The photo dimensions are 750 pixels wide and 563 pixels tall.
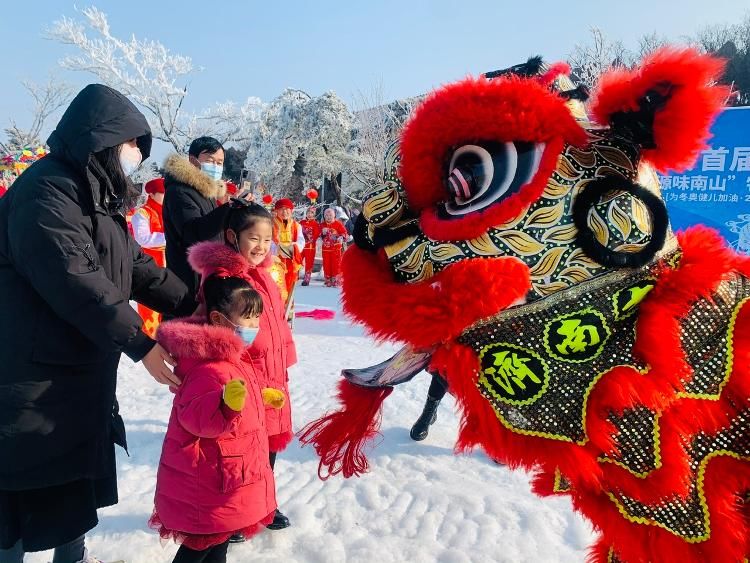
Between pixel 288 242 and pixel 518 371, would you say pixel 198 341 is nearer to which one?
pixel 518 371

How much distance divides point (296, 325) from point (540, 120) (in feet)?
19.9

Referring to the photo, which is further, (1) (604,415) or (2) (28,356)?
(2) (28,356)

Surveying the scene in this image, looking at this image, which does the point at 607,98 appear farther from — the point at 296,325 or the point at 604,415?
the point at 296,325

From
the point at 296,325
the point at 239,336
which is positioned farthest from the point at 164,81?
the point at 239,336

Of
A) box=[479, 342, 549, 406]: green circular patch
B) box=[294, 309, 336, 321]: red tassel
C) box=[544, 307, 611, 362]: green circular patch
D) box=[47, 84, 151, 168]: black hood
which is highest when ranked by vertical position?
box=[47, 84, 151, 168]: black hood

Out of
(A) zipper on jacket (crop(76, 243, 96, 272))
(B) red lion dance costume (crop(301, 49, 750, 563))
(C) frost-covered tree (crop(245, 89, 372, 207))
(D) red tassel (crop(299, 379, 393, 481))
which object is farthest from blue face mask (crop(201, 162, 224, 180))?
(C) frost-covered tree (crop(245, 89, 372, 207))

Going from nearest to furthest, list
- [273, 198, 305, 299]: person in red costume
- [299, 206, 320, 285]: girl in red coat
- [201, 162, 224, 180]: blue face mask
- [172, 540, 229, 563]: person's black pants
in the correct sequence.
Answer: [172, 540, 229, 563]: person's black pants < [201, 162, 224, 180]: blue face mask < [273, 198, 305, 299]: person in red costume < [299, 206, 320, 285]: girl in red coat

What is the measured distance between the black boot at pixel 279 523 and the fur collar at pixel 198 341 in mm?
906

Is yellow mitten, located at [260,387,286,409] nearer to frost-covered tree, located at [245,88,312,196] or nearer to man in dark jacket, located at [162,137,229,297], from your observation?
man in dark jacket, located at [162,137,229,297]

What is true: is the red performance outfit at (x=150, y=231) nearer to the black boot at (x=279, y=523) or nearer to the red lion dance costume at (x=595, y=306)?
the black boot at (x=279, y=523)

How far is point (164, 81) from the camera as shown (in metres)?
21.3

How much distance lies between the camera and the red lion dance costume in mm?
968

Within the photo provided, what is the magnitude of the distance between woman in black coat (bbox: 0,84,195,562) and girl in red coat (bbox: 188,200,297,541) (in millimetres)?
451

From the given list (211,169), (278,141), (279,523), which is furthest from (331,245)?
(278,141)
